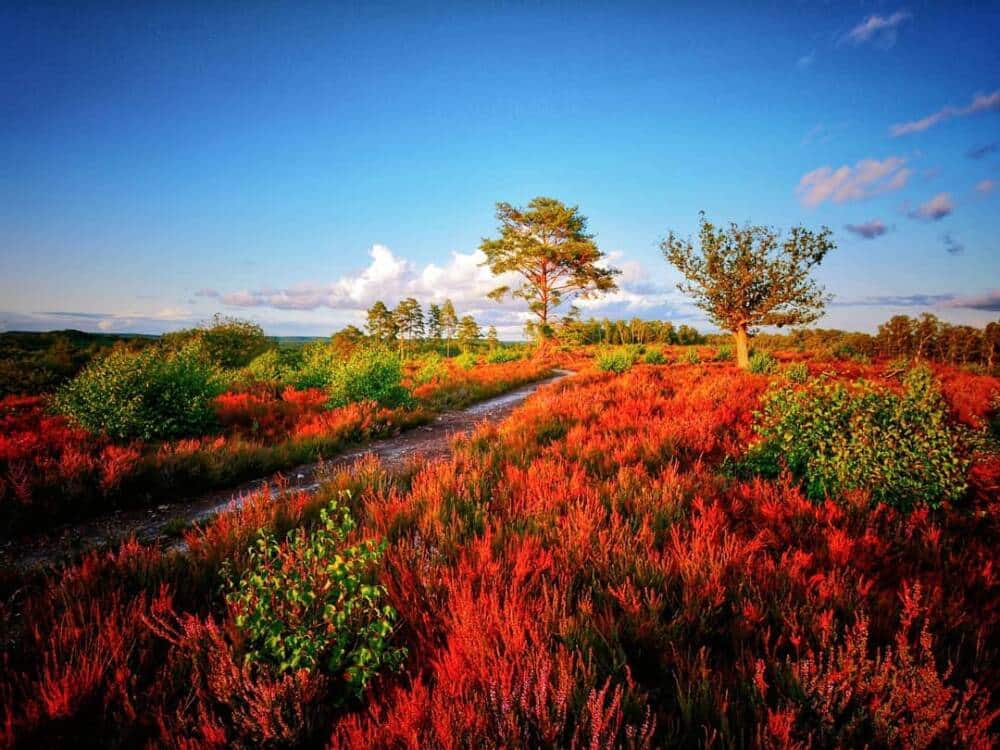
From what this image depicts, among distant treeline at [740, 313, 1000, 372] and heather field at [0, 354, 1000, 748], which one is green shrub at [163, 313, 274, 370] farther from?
distant treeline at [740, 313, 1000, 372]

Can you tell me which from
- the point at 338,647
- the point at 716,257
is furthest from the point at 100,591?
the point at 716,257

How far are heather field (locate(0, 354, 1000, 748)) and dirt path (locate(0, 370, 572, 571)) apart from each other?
1.11 metres

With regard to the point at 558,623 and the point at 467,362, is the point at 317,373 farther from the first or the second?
the point at 467,362

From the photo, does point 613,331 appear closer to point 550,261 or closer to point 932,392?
point 550,261

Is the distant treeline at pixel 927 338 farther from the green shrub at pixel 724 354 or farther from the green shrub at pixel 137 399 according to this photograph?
the green shrub at pixel 137 399

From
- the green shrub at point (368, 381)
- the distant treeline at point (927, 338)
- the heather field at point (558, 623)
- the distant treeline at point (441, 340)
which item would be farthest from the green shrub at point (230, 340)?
the distant treeline at point (927, 338)

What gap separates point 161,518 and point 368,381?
652 centimetres

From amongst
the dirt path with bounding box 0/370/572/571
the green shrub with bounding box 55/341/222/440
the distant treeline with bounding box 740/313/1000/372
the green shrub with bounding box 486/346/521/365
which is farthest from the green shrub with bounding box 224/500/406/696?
the distant treeline with bounding box 740/313/1000/372

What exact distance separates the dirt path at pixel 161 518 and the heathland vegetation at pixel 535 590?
33 centimetres

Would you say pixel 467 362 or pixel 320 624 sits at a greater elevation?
pixel 467 362

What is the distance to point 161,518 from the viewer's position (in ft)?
17.1

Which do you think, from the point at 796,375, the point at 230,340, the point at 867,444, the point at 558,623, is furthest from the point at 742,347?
the point at 230,340

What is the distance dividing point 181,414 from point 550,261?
2364cm

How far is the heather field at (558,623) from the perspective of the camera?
1752 mm
